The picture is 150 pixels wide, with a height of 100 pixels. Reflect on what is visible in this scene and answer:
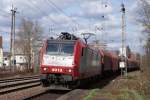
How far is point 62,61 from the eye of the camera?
25.0m

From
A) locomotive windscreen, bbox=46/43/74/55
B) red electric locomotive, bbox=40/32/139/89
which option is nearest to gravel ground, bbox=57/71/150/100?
red electric locomotive, bbox=40/32/139/89

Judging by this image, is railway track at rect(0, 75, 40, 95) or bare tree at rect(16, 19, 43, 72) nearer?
railway track at rect(0, 75, 40, 95)

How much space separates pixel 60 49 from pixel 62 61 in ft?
2.72

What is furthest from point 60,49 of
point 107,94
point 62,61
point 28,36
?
point 28,36

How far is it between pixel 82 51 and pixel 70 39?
1.01m

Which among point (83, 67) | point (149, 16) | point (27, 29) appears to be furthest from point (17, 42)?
point (83, 67)

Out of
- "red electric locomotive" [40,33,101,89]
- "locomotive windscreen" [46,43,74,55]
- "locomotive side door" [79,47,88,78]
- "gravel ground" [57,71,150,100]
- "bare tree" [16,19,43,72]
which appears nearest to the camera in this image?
"gravel ground" [57,71,150,100]

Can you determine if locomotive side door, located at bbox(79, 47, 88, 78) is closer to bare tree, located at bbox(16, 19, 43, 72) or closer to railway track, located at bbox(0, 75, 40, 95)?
railway track, located at bbox(0, 75, 40, 95)

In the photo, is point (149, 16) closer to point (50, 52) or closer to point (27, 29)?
point (50, 52)

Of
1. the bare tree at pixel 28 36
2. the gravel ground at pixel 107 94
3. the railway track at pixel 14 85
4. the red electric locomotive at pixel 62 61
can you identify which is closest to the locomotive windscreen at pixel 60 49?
the red electric locomotive at pixel 62 61

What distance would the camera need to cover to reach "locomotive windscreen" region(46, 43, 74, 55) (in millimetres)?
25359

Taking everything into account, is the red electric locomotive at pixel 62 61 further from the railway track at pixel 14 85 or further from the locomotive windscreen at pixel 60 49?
the railway track at pixel 14 85

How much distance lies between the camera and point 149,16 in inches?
1870

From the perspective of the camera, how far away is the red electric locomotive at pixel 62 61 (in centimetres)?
2461
